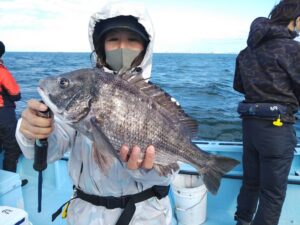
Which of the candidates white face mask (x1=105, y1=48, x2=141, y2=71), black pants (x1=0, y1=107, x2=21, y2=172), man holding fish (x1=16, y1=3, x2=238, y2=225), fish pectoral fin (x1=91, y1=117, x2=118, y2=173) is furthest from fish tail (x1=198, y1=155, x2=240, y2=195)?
black pants (x1=0, y1=107, x2=21, y2=172)

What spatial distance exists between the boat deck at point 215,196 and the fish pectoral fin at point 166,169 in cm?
217

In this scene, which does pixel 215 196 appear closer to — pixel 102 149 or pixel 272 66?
pixel 272 66

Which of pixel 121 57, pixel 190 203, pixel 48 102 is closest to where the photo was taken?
pixel 48 102

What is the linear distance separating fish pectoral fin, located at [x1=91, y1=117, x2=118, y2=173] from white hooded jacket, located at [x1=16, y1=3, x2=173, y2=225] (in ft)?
0.44

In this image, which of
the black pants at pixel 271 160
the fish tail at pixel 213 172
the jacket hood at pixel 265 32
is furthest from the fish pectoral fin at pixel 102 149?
the jacket hood at pixel 265 32

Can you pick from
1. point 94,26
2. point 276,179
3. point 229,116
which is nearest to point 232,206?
point 276,179

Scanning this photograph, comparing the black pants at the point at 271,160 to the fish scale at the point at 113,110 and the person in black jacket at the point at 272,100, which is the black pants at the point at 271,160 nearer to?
the person in black jacket at the point at 272,100

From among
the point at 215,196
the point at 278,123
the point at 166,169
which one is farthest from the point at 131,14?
the point at 215,196

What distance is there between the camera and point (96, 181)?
6.77ft

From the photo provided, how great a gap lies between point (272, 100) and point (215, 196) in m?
1.69

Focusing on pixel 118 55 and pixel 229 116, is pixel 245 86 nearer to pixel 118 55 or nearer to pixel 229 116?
pixel 118 55

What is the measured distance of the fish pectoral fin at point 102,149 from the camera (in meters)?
1.77

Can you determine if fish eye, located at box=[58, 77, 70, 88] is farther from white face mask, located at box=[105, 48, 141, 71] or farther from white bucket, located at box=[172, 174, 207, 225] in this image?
white bucket, located at box=[172, 174, 207, 225]

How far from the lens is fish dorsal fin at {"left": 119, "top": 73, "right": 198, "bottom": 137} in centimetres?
192
